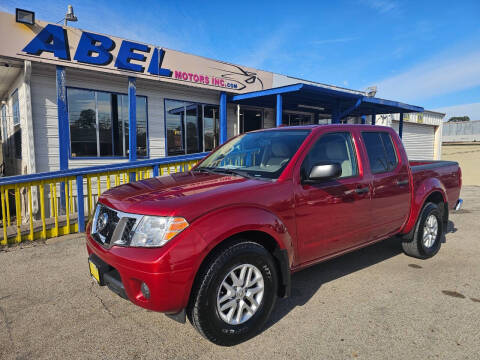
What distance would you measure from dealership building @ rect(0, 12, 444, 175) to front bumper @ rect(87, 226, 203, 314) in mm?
7628

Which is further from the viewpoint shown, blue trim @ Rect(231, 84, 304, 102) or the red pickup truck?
blue trim @ Rect(231, 84, 304, 102)

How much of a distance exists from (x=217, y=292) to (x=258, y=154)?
162cm

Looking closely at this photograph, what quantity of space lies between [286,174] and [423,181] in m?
2.55

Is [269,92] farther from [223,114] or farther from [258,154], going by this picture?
[258,154]

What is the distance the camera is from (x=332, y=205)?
318 cm

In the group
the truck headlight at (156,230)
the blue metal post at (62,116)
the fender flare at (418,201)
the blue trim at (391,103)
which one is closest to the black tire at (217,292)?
the truck headlight at (156,230)

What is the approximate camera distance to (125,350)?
2488 mm

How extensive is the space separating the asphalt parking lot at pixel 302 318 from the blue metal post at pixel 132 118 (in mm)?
6015

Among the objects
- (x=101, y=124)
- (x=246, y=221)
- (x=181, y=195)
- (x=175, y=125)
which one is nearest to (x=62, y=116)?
(x=101, y=124)

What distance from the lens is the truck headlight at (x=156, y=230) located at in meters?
2.24

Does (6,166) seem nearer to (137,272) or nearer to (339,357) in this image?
(137,272)

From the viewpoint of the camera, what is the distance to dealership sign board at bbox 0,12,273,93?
774cm

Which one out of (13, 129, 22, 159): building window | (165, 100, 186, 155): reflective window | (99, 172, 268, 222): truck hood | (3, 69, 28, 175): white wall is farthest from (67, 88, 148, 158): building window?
(99, 172, 268, 222): truck hood

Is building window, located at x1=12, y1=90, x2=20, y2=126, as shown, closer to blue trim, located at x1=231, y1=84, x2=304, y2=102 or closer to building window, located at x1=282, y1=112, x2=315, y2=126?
blue trim, located at x1=231, y1=84, x2=304, y2=102
